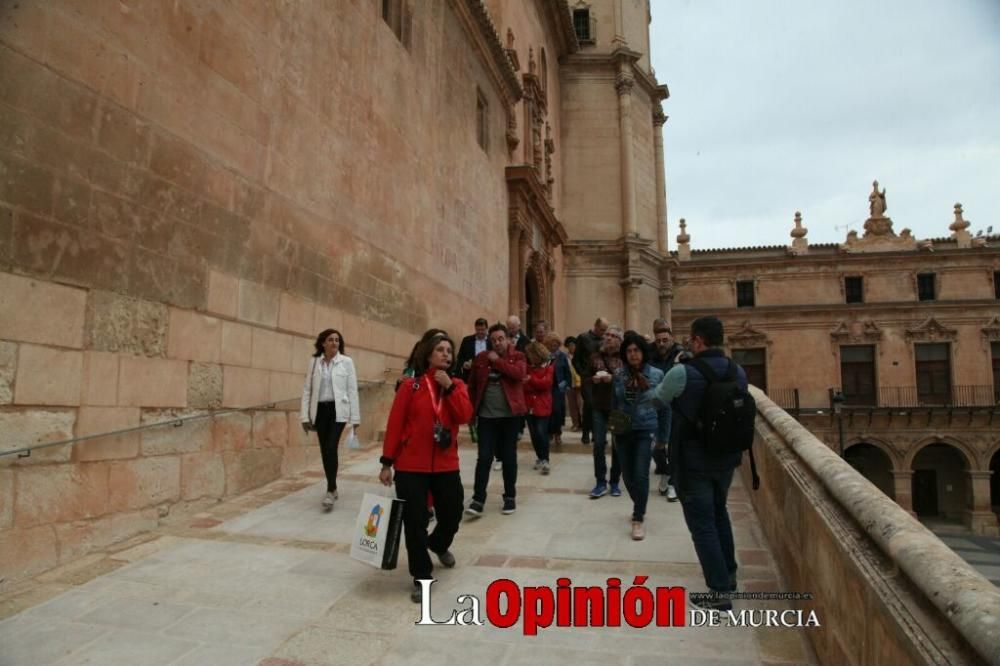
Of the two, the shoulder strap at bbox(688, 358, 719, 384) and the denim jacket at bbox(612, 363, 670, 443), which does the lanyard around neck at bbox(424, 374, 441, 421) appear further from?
the denim jacket at bbox(612, 363, 670, 443)

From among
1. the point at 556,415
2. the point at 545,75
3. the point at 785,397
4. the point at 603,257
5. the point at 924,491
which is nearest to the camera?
the point at 556,415

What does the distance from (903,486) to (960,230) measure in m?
16.1

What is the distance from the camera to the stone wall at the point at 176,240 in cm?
447

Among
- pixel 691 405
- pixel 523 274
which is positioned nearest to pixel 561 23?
pixel 523 274

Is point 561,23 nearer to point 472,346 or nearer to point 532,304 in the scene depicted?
point 532,304

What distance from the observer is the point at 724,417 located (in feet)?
12.6

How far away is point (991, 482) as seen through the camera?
31.8 metres

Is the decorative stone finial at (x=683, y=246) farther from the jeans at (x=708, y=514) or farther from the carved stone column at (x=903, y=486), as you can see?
the jeans at (x=708, y=514)

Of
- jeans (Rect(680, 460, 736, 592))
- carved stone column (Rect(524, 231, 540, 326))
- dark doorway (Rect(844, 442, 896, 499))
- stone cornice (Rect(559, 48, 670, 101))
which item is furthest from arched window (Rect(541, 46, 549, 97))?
dark doorway (Rect(844, 442, 896, 499))

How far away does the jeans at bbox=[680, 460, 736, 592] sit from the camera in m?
3.87

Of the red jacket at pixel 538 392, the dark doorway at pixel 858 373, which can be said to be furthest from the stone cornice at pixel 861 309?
the red jacket at pixel 538 392

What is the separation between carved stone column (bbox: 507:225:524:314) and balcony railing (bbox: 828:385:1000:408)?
23.0 meters

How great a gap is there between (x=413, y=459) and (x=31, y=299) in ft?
9.06

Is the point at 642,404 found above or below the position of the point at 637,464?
above
